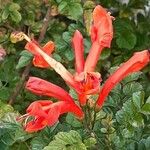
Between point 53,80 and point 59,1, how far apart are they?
1.74ft

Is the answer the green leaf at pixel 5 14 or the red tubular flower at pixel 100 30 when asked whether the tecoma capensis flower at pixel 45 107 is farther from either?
the green leaf at pixel 5 14

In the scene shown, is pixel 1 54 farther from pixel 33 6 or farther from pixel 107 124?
pixel 107 124

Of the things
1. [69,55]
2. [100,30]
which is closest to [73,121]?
[100,30]

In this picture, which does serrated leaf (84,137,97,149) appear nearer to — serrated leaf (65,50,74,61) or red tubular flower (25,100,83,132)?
red tubular flower (25,100,83,132)

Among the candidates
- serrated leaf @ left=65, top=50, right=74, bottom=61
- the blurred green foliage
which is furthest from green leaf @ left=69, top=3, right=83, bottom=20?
serrated leaf @ left=65, top=50, right=74, bottom=61

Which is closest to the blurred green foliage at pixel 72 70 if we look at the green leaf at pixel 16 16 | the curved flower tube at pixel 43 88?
the green leaf at pixel 16 16

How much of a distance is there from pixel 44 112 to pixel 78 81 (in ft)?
0.42

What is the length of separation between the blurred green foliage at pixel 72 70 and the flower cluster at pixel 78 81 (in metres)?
0.08

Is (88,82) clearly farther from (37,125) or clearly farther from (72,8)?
(72,8)

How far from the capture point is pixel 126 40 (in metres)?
2.46

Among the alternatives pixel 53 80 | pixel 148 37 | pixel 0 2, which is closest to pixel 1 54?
pixel 0 2

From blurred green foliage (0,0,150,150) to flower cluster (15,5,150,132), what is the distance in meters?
0.08

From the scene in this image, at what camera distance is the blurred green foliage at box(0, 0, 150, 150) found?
5.57ft

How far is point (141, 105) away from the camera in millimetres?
1677
